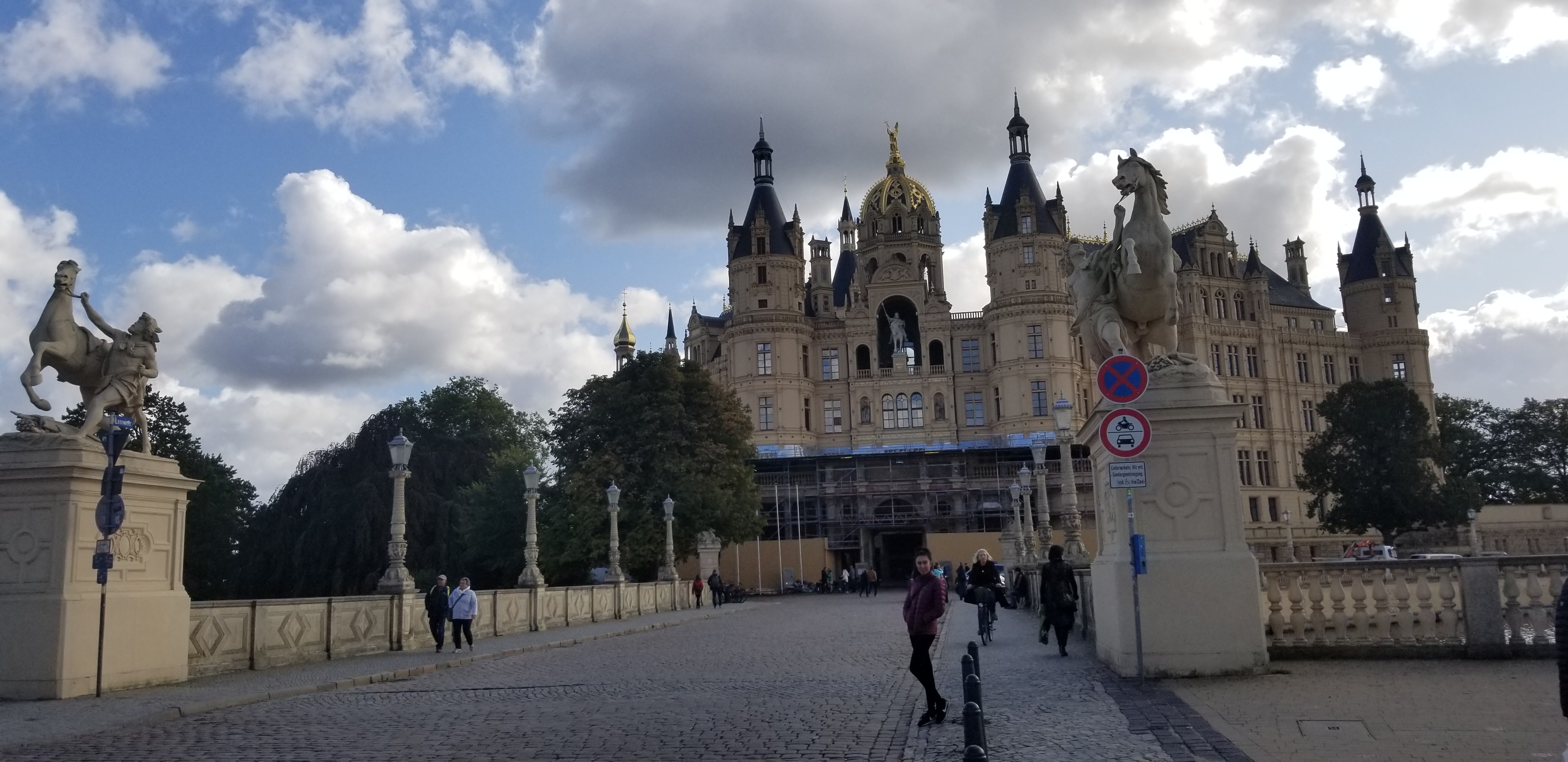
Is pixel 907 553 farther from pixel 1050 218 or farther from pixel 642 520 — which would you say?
pixel 642 520

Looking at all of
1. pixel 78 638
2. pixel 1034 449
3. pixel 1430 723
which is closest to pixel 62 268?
pixel 78 638

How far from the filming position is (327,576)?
5200 centimetres

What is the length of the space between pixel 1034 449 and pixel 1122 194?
22.8 meters

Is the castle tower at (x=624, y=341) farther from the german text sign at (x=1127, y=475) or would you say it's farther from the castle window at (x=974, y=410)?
the german text sign at (x=1127, y=475)

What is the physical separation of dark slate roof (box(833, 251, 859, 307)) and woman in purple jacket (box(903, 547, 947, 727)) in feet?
271

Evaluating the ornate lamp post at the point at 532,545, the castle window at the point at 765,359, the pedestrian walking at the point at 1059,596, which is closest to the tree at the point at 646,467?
the ornate lamp post at the point at 532,545

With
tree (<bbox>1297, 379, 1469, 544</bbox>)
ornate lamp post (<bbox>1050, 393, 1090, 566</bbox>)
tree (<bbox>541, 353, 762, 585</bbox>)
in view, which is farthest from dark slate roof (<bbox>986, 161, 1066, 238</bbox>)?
ornate lamp post (<bbox>1050, 393, 1090, 566</bbox>)

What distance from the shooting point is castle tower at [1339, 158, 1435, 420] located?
84.6m

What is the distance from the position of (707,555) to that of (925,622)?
164 ft

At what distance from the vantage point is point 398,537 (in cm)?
2233

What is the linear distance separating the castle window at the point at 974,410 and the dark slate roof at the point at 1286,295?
22843 mm

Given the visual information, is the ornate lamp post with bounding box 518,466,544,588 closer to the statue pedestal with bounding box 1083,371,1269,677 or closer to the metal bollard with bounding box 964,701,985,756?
the statue pedestal with bounding box 1083,371,1269,677

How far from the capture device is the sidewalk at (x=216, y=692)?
10.5 meters

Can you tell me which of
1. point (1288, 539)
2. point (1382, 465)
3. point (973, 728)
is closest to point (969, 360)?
point (1288, 539)
